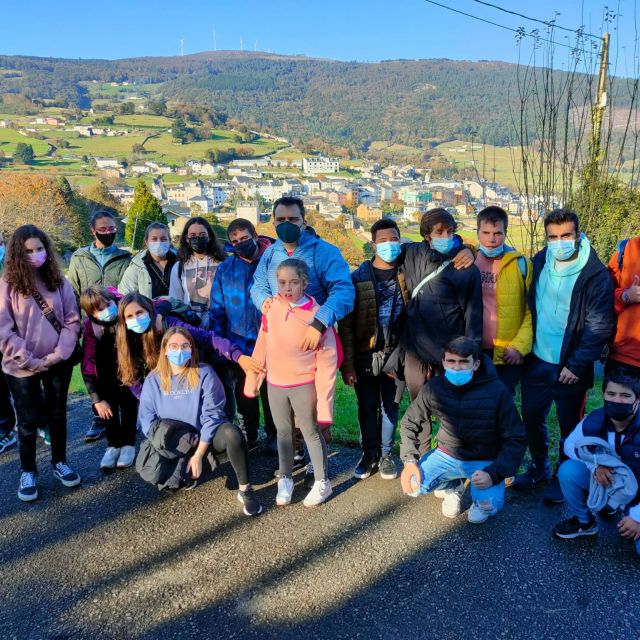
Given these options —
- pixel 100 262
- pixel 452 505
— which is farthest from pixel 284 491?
pixel 100 262

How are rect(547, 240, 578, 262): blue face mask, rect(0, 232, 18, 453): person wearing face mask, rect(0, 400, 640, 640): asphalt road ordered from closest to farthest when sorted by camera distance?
rect(0, 400, 640, 640): asphalt road, rect(547, 240, 578, 262): blue face mask, rect(0, 232, 18, 453): person wearing face mask

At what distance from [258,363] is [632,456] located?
2.45 metres

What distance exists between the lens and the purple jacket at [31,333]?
12.2 ft

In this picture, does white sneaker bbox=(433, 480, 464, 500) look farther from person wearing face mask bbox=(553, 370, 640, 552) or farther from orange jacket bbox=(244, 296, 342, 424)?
orange jacket bbox=(244, 296, 342, 424)

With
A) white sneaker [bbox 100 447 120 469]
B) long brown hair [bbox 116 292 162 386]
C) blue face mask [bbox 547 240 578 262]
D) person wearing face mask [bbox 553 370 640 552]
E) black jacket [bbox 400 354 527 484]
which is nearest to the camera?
person wearing face mask [bbox 553 370 640 552]

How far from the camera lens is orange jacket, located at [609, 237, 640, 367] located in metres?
3.40

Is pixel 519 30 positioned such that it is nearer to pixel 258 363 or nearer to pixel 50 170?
pixel 258 363

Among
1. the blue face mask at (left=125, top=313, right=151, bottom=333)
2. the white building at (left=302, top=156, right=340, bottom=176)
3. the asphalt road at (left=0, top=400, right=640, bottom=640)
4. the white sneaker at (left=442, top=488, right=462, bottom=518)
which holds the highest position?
the white building at (left=302, top=156, right=340, bottom=176)

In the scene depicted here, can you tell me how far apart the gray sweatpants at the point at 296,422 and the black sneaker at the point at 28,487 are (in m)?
1.87

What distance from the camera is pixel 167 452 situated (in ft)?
11.8

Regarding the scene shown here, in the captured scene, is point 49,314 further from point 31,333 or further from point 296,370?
point 296,370

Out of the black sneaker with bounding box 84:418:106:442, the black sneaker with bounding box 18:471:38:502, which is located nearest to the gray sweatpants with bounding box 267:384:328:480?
the black sneaker with bounding box 18:471:38:502

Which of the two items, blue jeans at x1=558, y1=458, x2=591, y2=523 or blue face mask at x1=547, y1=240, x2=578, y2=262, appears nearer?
blue jeans at x1=558, y1=458, x2=591, y2=523

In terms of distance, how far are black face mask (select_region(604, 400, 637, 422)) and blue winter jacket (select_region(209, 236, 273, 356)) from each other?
2486 millimetres
